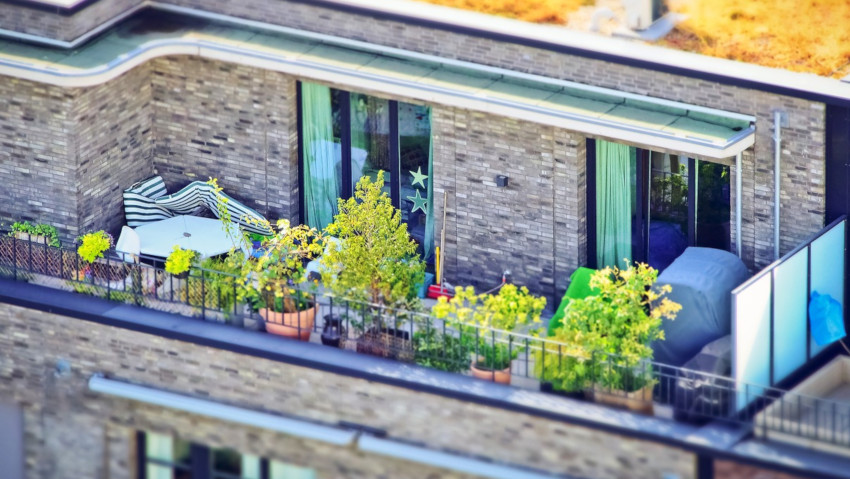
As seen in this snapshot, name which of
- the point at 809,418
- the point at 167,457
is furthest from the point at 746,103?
the point at 167,457

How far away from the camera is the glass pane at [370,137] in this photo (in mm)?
35438

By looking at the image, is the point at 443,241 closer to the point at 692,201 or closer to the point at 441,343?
the point at 441,343

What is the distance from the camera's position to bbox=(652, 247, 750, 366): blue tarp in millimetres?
31703

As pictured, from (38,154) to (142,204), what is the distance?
6.61 feet

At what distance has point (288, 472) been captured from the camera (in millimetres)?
32469

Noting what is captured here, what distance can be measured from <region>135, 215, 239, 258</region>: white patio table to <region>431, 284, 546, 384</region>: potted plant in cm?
511

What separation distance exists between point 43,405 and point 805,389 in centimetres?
1199

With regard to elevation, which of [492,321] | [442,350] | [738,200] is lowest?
[442,350]

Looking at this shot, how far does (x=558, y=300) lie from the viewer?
34.2m

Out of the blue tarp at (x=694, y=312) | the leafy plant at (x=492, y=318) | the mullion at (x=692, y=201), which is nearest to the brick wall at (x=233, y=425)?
the leafy plant at (x=492, y=318)

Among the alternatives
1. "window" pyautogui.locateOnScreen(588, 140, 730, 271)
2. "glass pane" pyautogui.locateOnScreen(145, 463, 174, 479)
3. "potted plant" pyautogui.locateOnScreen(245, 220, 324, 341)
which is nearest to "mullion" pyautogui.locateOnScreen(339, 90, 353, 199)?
"potted plant" pyautogui.locateOnScreen(245, 220, 324, 341)

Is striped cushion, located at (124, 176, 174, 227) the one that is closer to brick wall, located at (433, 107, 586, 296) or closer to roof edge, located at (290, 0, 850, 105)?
roof edge, located at (290, 0, 850, 105)

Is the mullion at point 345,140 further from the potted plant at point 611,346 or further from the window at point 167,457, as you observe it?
the potted plant at point 611,346

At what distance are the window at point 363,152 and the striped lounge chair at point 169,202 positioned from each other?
45.4 inches
